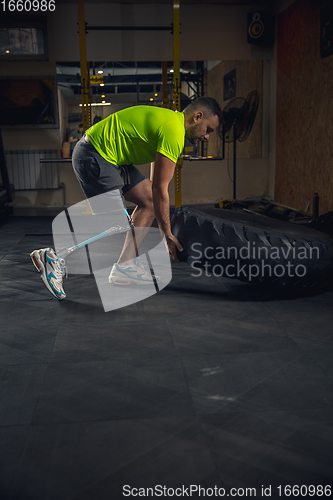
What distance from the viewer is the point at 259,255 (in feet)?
7.77

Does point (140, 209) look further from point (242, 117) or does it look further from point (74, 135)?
point (74, 135)

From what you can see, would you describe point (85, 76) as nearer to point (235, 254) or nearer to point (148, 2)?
point (148, 2)

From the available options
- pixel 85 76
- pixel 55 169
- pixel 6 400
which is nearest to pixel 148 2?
pixel 85 76

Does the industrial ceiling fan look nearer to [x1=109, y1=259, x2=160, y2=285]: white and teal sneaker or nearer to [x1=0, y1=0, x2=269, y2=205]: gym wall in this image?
[x1=0, y1=0, x2=269, y2=205]: gym wall

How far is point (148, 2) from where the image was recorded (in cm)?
604

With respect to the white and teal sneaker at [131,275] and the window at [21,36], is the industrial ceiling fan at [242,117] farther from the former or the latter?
the white and teal sneaker at [131,275]

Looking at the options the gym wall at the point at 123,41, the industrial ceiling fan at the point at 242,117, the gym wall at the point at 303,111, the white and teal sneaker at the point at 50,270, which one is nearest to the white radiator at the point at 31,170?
the gym wall at the point at 123,41

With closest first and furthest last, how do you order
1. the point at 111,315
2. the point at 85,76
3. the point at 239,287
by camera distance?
the point at 111,315 → the point at 239,287 → the point at 85,76

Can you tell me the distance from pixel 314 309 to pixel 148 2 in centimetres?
543

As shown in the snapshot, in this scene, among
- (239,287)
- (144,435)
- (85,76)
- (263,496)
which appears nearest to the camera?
(263,496)

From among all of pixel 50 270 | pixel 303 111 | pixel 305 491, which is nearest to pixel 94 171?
pixel 50 270

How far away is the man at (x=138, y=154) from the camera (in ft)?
7.32

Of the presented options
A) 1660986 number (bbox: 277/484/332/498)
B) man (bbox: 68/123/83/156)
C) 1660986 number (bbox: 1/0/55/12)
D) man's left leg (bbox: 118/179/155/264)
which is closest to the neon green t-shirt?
man's left leg (bbox: 118/179/155/264)

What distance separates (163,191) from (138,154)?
0.34 m
